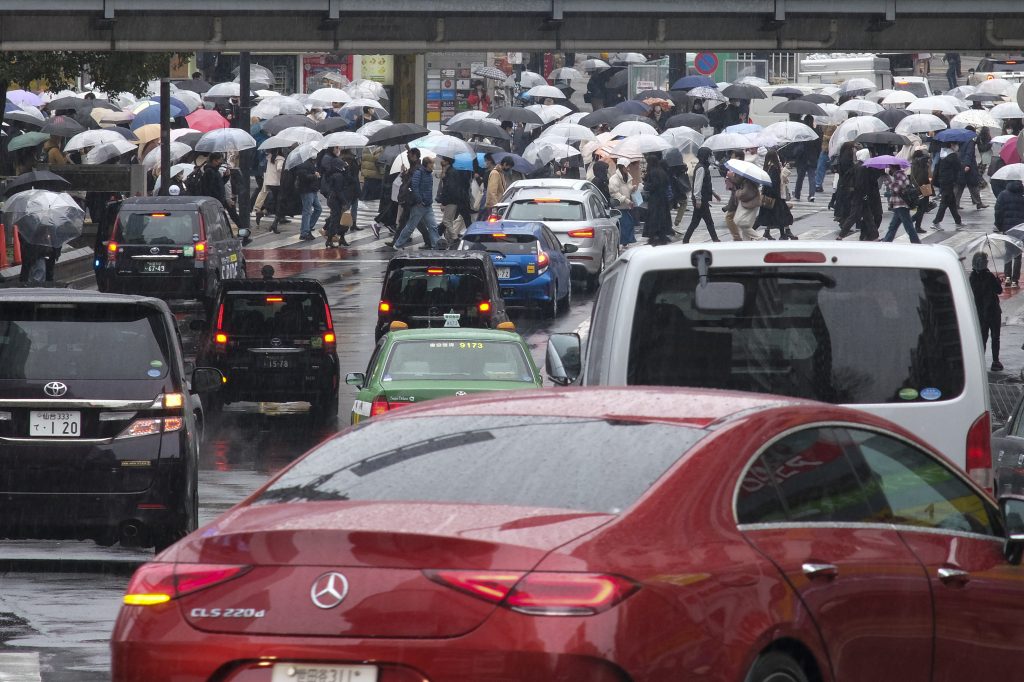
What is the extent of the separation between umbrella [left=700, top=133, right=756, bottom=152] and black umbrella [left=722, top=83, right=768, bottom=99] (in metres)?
11.9

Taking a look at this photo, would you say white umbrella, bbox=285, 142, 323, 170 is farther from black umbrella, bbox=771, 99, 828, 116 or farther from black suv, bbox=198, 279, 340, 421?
black suv, bbox=198, 279, 340, 421

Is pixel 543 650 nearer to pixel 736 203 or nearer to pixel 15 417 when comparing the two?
pixel 15 417

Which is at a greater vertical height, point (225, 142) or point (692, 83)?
point (692, 83)

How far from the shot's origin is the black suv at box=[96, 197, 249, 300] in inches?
1123

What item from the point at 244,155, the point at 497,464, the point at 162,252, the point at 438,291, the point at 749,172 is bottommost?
the point at 438,291

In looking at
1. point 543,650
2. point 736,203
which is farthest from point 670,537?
point 736,203

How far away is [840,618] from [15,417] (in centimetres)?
649

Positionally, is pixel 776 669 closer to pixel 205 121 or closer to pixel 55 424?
pixel 55 424

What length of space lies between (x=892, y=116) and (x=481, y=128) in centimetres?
1045

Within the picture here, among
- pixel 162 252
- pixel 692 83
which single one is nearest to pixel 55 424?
pixel 162 252

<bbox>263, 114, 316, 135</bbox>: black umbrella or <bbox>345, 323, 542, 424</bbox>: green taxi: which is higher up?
<bbox>263, 114, 316, 135</bbox>: black umbrella

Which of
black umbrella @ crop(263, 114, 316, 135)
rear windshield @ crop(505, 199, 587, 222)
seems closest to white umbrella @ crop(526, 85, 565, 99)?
black umbrella @ crop(263, 114, 316, 135)

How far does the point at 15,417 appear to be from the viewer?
10961mm

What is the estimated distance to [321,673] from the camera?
489 cm
